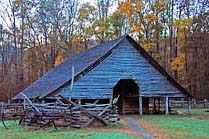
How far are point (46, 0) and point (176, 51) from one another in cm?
1864

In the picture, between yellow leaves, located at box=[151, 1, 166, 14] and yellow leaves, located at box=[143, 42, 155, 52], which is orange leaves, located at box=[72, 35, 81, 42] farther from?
yellow leaves, located at box=[151, 1, 166, 14]

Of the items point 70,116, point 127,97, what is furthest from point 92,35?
point 70,116

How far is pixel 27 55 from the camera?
56.0m

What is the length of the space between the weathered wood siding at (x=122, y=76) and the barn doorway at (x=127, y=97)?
90.7 inches

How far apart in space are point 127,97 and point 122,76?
178 inches

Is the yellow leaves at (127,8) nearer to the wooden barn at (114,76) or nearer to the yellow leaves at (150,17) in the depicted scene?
the yellow leaves at (150,17)

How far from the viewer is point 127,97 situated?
35.1m

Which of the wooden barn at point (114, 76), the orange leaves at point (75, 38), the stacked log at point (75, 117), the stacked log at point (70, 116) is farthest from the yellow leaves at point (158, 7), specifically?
the stacked log at point (75, 117)

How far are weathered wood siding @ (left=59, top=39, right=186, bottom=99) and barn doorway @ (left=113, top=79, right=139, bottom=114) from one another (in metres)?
2.30

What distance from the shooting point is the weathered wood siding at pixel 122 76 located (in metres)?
29.5

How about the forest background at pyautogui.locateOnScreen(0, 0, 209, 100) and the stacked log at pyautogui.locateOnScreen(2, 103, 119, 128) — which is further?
the forest background at pyautogui.locateOnScreen(0, 0, 209, 100)

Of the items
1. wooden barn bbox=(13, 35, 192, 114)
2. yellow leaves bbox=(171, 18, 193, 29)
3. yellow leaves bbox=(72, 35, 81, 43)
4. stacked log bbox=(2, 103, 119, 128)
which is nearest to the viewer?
stacked log bbox=(2, 103, 119, 128)

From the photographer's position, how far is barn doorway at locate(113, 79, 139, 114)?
3441 centimetres

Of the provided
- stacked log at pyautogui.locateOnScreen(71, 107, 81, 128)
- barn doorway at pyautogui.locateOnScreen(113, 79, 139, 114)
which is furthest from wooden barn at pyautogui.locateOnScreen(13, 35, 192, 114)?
stacked log at pyautogui.locateOnScreen(71, 107, 81, 128)
